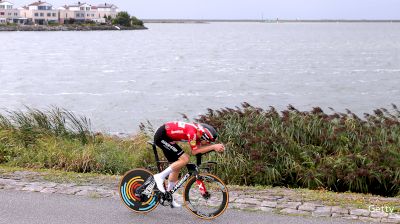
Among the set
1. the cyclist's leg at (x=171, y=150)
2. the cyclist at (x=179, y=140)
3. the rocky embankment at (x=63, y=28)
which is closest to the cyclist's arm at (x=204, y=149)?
the cyclist at (x=179, y=140)

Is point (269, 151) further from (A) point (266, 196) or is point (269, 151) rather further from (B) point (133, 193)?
(B) point (133, 193)

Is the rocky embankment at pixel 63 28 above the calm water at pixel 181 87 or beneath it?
above

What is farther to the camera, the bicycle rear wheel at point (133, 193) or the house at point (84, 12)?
the house at point (84, 12)

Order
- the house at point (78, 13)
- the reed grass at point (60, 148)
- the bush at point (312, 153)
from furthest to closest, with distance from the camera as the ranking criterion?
the house at point (78, 13) → the reed grass at point (60, 148) → the bush at point (312, 153)

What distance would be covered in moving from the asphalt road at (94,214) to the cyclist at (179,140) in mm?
299

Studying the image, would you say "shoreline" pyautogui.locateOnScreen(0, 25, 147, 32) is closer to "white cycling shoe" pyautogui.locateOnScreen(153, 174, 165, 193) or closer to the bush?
the bush

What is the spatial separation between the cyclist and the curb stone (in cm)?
109

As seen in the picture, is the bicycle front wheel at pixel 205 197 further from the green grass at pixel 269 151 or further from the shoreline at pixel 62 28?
the shoreline at pixel 62 28

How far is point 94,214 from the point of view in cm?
710

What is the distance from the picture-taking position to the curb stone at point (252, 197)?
23.3ft

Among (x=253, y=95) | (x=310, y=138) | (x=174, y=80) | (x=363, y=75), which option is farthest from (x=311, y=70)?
(x=310, y=138)

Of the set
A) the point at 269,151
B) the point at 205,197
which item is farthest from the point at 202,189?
the point at 269,151

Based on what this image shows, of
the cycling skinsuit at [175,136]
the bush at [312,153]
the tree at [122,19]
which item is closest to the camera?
the cycling skinsuit at [175,136]

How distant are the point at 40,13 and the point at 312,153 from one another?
579 ft
